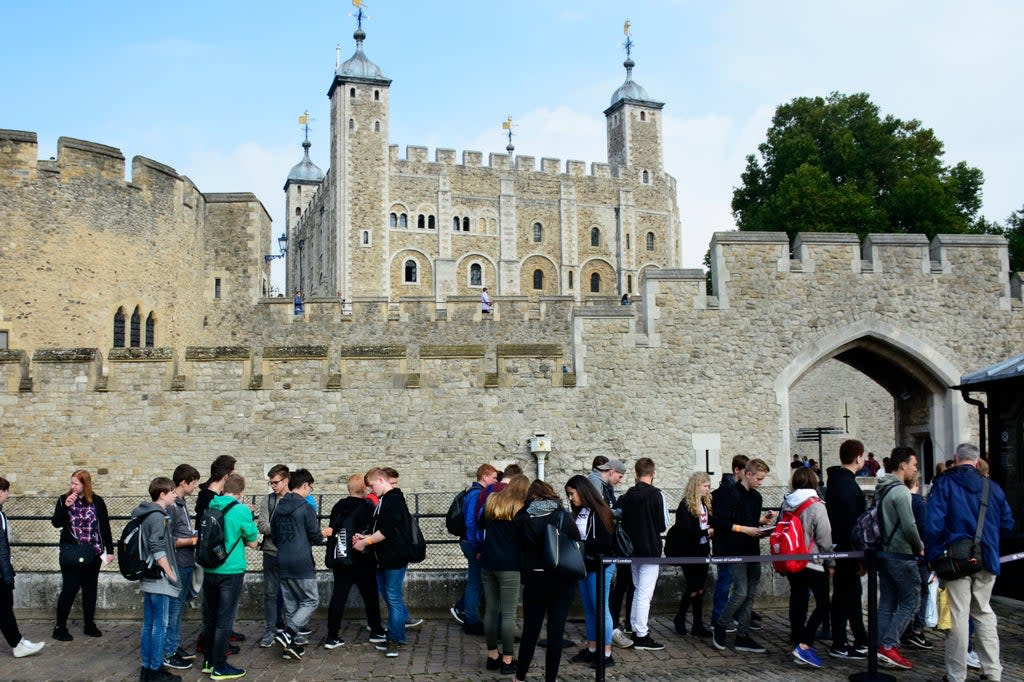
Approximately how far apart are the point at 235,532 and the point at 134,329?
43.8ft

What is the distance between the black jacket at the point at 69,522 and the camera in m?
8.57

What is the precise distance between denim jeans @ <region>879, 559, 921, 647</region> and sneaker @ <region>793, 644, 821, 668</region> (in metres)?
0.54

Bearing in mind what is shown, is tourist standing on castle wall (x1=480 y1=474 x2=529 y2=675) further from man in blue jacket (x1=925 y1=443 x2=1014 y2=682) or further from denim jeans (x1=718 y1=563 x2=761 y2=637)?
man in blue jacket (x1=925 y1=443 x2=1014 y2=682)

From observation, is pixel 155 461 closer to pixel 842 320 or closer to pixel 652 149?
pixel 842 320

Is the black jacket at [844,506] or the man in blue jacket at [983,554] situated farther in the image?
the black jacket at [844,506]

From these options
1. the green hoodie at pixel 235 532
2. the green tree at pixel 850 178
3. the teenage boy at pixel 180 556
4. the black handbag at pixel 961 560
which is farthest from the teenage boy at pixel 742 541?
the green tree at pixel 850 178

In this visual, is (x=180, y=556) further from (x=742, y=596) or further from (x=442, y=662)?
(x=742, y=596)

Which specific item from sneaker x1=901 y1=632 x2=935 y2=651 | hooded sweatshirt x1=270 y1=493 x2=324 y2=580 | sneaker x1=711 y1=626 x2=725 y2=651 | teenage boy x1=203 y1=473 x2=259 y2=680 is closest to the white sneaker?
teenage boy x1=203 y1=473 x2=259 y2=680

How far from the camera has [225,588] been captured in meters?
→ 7.49

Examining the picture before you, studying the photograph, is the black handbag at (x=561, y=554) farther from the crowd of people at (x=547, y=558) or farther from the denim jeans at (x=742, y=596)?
the denim jeans at (x=742, y=596)

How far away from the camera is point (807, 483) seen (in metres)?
8.00

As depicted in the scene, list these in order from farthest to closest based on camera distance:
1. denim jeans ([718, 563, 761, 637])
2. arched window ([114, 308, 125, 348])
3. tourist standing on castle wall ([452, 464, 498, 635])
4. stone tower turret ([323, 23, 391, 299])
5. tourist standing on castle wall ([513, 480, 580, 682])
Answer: stone tower turret ([323, 23, 391, 299])
arched window ([114, 308, 125, 348])
tourist standing on castle wall ([452, 464, 498, 635])
denim jeans ([718, 563, 761, 637])
tourist standing on castle wall ([513, 480, 580, 682])

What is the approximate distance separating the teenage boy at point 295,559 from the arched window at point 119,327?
41.2 feet

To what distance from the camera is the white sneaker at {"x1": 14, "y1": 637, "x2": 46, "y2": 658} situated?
802cm
